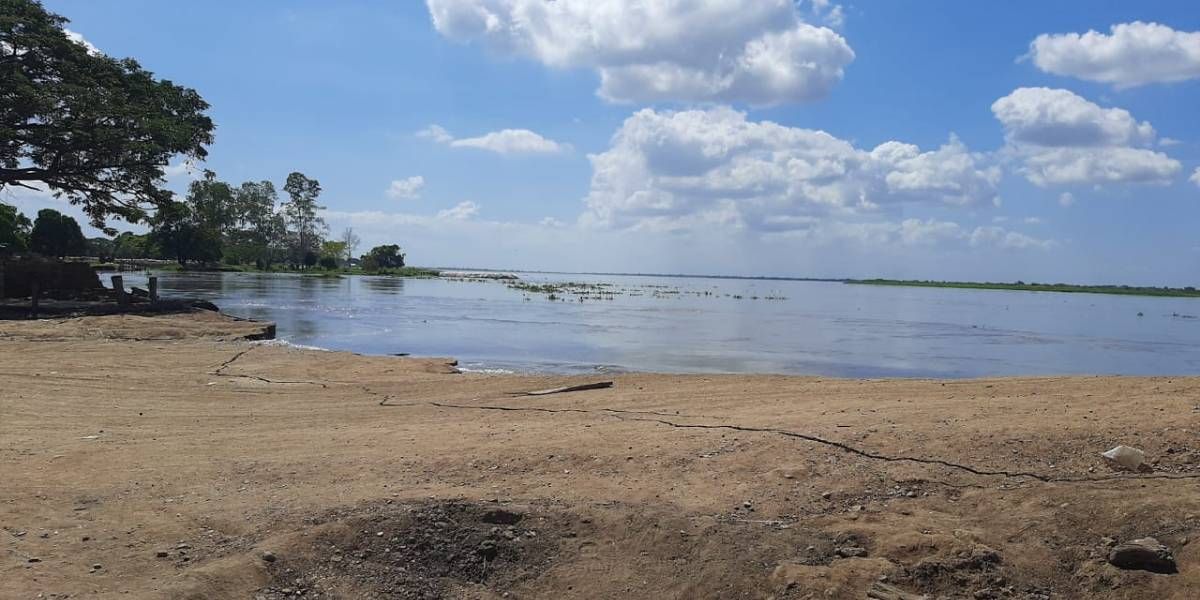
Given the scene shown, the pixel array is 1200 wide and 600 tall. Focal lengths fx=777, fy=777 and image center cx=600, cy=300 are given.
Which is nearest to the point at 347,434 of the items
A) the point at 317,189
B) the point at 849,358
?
the point at 849,358

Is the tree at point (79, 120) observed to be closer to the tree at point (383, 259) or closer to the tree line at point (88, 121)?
the tree line at point (88, 121)

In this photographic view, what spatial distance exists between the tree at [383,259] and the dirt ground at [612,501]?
127443 millimetres

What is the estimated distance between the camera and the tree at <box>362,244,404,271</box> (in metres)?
133

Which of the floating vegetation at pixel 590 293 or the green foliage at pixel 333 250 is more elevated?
the green foliage at pixel 333 250

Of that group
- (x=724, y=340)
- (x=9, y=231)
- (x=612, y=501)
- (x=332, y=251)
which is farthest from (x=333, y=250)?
(x=612, y=501)

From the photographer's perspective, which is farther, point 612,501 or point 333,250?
point 333,250

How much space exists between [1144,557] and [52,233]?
100520mm

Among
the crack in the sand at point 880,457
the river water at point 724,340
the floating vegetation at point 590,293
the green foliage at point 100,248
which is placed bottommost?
the river water at point 724,340

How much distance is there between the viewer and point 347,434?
883 cm

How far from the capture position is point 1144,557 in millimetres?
5086

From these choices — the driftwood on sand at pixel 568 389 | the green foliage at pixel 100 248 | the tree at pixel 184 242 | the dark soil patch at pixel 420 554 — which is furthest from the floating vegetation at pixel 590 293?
the green foliage at pixel 100 248

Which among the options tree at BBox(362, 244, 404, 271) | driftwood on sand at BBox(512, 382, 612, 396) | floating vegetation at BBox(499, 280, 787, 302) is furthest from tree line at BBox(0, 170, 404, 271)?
driftwood on sand at BBox(512, 382, 612, 396)

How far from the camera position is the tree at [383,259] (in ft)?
437

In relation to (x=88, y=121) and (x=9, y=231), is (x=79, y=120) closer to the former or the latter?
(x=88, y=121)
